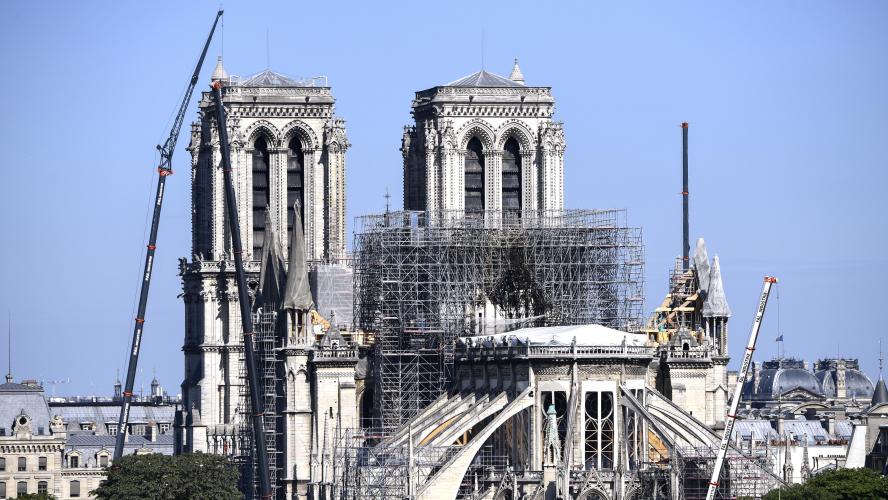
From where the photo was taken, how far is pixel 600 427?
16912 centimetres

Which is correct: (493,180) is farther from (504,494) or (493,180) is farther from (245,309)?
(504,494)

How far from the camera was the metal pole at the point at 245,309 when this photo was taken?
185875 mm

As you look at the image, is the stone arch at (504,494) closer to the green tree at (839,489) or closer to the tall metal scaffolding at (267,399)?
the green tree at (839,489)

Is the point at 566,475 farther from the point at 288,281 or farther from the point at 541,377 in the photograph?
the point at 288,281

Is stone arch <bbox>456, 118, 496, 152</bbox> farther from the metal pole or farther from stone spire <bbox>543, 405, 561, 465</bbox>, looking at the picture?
stone spire <bbox>543, 405, 561, 465</bbox>

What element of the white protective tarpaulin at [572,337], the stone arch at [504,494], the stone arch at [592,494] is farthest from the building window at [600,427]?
the stone arch at [504,494]

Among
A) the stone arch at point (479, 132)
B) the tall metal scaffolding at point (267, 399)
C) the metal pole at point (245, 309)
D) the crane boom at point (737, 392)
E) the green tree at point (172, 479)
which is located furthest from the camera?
the stone arch at point (479, 132)

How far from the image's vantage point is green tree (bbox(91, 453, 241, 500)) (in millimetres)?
182375

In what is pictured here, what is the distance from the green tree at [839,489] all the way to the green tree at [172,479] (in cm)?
3691

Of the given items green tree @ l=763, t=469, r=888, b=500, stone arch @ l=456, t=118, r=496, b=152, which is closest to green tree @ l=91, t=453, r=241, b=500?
stone arch @ l=456, t=118, r=496, b=152

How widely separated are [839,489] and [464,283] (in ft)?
Answer: 115

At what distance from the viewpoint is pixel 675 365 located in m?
186

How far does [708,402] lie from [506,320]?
1313 centimetres

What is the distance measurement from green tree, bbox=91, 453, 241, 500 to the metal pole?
7.53 ft
